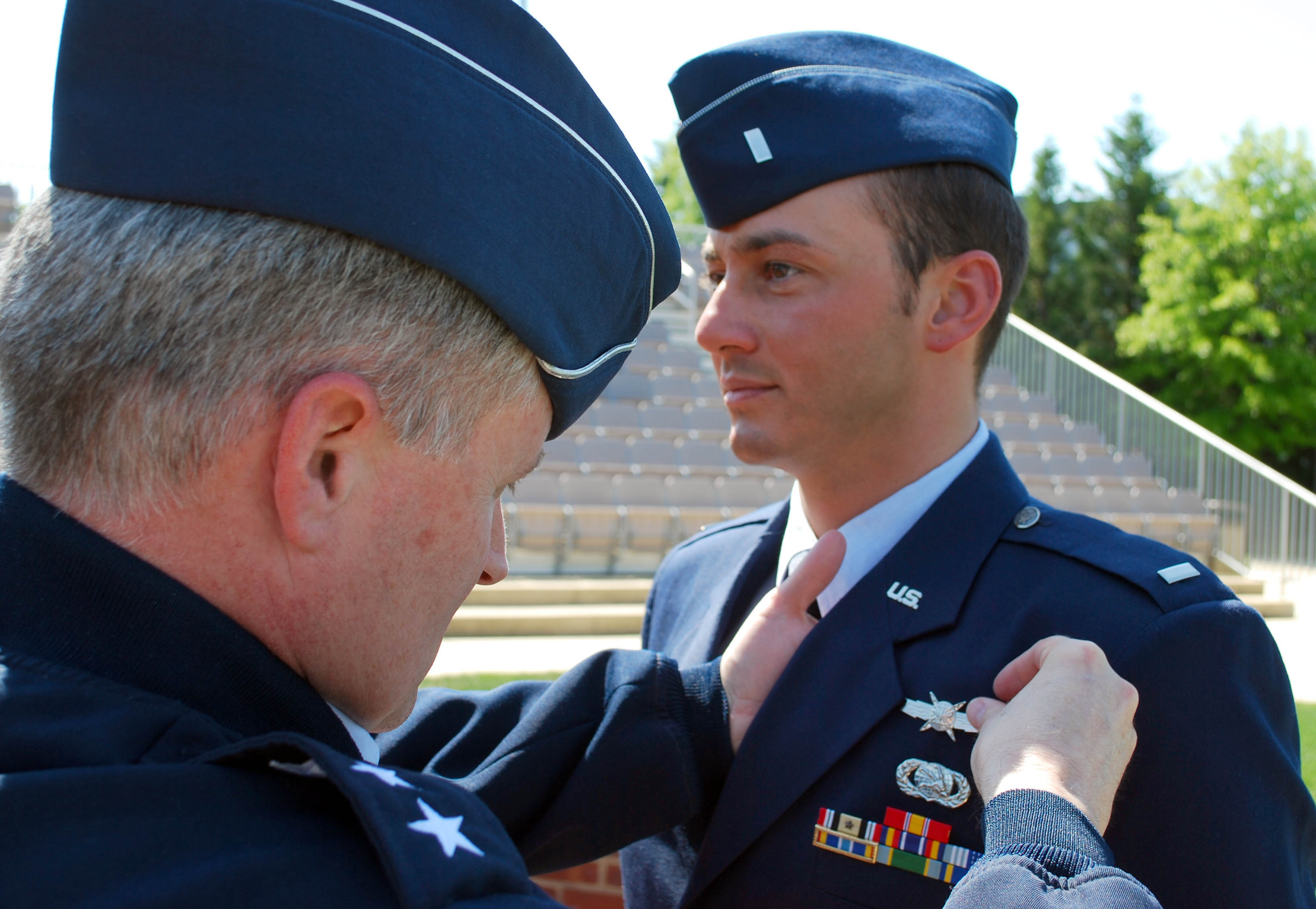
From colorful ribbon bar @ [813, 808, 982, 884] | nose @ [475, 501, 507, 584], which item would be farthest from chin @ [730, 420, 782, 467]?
nose @ [475, 501, 507, 584]

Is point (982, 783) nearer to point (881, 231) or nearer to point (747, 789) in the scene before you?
point (747, 789)

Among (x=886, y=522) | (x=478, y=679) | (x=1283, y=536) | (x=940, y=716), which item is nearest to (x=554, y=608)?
(x=478, y=679)

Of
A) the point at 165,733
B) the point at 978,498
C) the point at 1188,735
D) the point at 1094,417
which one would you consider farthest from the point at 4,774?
the point at 1094,417

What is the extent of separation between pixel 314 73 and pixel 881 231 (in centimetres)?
145

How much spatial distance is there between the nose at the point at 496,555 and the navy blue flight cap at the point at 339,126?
0.25 m

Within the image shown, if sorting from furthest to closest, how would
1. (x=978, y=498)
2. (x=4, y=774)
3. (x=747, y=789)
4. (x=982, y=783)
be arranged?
1. (x=978, y=498)
2. (x=747, y=789)
3. (x=982, y=783)
4. (x=4, y=774)

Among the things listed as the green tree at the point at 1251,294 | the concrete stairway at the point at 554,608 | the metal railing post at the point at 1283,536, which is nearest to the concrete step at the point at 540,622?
the concrete stairway at the point at 554,608

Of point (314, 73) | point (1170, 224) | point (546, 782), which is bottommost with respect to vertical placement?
point (546, 782)

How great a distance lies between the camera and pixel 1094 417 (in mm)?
15875

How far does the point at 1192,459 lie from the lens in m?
14.4

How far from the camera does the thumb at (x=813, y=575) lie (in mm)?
1812

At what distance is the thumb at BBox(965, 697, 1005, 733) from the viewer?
4.72 feet

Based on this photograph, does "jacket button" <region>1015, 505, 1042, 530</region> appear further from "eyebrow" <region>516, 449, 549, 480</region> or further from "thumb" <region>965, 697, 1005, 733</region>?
"eyebrow" <region>516, 449, 549, 480</region>

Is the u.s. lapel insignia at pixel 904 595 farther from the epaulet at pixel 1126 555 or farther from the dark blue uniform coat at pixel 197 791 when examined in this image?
the dark blue uniform coat at pixel 197 791
